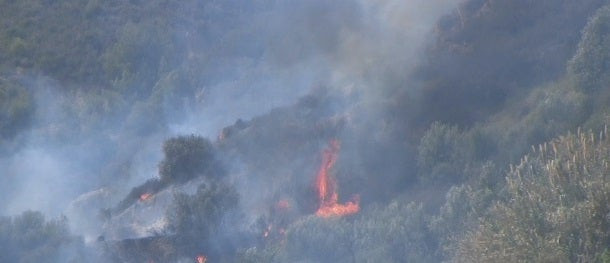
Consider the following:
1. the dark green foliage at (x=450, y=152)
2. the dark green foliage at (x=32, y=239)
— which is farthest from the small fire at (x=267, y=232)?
the dark green foliage at (x=32, y=239)

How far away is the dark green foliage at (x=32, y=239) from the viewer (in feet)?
85.8

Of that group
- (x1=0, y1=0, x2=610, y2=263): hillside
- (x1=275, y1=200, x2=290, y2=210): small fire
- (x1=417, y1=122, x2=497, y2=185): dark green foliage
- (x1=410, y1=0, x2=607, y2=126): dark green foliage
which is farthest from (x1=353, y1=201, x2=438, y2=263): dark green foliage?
(x1=410, y1=0, x2=607, y2=126): dark green foliage

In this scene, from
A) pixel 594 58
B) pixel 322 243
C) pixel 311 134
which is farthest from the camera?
pixel 311 134

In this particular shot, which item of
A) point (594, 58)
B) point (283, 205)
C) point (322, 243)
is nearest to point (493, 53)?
point (594, 58)

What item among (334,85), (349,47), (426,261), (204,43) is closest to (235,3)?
(204,43)

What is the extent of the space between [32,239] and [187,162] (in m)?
4.97

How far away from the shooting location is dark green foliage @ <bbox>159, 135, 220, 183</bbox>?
2898 centimetres

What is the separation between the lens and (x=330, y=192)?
27.1m

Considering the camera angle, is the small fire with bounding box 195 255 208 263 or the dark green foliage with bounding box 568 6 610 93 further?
the dark green foliage with bounding box 568 6 610 93

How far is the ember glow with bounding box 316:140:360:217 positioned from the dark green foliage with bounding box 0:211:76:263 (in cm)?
696

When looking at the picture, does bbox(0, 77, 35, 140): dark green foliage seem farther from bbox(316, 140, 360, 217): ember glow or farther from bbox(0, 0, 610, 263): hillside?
bbox(316, 140, 360, 217): ember glow

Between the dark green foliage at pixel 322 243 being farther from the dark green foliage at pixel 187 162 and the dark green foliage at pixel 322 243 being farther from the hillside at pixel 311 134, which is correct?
the dark green foliage at pixel 187 162

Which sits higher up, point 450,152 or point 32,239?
point 32,239

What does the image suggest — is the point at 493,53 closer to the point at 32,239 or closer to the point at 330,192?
the point at 330,192
